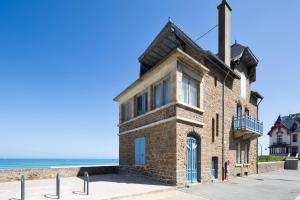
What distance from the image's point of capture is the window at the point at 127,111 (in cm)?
1917

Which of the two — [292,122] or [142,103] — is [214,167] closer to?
[142,103]

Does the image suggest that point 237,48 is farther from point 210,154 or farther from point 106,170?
point 106,170

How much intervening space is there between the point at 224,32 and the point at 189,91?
656 cm

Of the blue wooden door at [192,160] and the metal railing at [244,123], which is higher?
the metal railing at [244,123]

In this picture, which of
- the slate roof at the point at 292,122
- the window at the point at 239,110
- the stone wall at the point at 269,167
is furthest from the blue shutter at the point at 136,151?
the slate roof at the point at 292,122

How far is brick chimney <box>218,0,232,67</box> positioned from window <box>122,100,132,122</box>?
762 centimetres

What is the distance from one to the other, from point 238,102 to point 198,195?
10377mm

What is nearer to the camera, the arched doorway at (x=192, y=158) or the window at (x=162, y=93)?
the arched doorway at (x=192, y=158)

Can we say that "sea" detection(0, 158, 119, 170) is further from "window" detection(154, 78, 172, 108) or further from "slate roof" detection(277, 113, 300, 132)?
"slate roof" detection(277, 113, 300, 132)

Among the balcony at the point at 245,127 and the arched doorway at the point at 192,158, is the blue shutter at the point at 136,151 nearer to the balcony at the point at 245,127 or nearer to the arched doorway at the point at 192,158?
the arched doorway at the point at 192,158

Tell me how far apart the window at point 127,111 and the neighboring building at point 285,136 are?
146 feet

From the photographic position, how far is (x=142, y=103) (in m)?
16.7

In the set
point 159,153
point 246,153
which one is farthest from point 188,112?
point 246,153

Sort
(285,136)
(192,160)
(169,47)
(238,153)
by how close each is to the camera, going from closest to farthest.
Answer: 1. (192,160)
2. (169,47)
3. (238,153)
4. (285,136)
